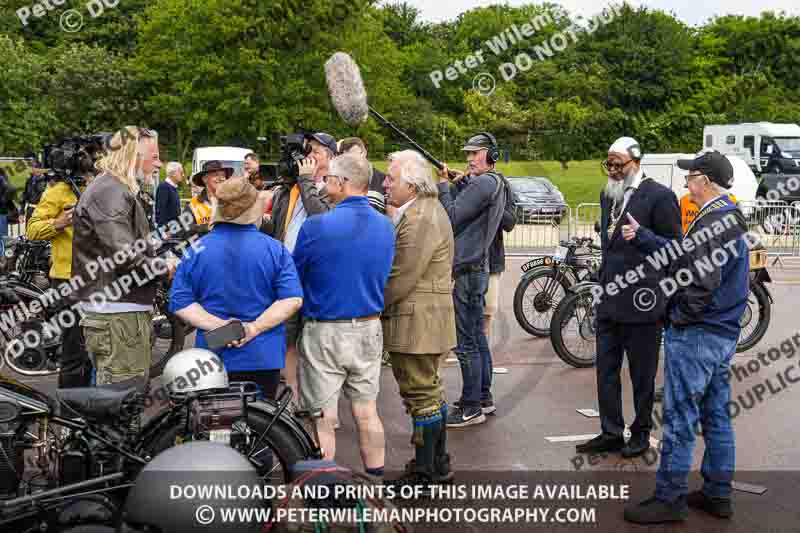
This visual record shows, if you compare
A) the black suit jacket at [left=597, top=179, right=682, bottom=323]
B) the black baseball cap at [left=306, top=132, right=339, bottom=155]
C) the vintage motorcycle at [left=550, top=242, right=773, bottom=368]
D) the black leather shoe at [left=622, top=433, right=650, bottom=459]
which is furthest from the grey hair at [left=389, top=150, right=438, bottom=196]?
the vintage motorcycle at [left=550, top=242, right=773, bottom=368]

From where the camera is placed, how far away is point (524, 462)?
5.73 meters

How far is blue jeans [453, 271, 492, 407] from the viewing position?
6270mm

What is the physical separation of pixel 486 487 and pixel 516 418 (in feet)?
5.21

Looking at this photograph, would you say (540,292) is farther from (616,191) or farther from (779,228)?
(779,228)

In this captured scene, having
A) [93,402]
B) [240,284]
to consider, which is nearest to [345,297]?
[240,284]

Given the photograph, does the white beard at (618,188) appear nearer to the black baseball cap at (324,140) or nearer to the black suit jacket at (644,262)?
the black suit jacket at (644,262)

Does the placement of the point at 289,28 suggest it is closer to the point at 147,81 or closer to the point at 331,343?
the point at 147,81

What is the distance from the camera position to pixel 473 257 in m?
6.29

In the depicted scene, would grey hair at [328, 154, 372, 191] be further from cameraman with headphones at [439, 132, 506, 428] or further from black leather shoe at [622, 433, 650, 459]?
black leather shoe at [622, 433, 650, 459]

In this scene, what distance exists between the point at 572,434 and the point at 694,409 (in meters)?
1.80

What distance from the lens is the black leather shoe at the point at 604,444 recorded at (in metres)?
5.79

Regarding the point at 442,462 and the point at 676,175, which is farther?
the point at 676,175

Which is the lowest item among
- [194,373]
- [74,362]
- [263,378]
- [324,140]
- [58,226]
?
[74,362]

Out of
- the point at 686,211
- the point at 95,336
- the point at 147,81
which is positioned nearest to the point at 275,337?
the point at 95,336
